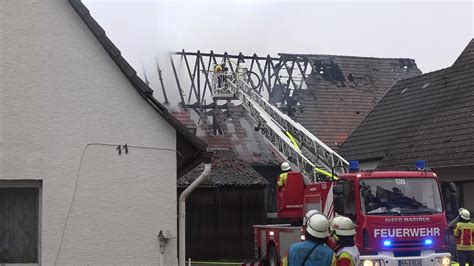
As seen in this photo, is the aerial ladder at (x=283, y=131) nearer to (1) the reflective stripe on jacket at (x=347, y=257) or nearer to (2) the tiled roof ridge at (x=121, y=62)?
(2) the tiled roof ridge at (x=121, y=62)

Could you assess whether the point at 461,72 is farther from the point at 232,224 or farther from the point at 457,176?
the point at 232,224

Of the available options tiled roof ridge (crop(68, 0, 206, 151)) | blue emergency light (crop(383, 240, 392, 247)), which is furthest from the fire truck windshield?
tiled roof ridge (crop(68, 0, 206, 151))

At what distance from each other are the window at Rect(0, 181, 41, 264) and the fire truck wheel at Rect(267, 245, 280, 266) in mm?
6045

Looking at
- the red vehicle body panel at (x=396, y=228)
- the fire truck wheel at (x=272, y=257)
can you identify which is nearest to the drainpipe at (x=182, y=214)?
the red vehicle body panel at (x=396, y=228)

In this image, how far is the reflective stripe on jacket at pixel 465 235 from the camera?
1245 cm

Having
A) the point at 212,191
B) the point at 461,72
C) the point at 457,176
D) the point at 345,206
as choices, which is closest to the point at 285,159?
the point at 212,191

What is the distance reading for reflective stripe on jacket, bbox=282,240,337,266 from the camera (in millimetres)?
4965

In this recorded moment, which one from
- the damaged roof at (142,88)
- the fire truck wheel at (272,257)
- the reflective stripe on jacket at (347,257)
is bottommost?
the fire truck wheel at (272,257)

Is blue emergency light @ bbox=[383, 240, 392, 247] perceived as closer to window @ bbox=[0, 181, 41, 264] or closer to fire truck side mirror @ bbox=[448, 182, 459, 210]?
fire truck side mirror @ bbox=[448, 182, 459, 210]

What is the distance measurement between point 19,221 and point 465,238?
836cm

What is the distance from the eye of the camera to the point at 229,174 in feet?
63.8

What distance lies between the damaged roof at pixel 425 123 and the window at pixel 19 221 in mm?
11243

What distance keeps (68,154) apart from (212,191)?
11.5 meters

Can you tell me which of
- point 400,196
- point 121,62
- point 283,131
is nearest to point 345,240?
point 121,62
